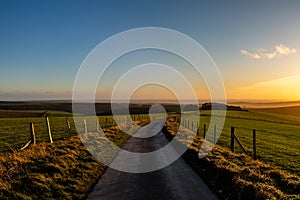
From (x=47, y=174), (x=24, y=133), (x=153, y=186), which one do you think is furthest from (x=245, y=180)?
(x=24, y=133)

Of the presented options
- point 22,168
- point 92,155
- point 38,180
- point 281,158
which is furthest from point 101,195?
point 281,158

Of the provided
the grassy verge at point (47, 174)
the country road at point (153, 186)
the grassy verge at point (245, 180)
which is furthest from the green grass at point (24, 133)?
the grassy verge at point (245, 180)

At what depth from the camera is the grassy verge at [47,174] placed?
864 cm

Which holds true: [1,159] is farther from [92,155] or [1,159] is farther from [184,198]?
[184,198]

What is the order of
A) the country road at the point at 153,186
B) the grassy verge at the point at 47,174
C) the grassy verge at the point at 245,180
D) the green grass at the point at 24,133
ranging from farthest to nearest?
the green grass at the point at 24,133 < the grassy verge at the point at 47,174 < the country road at the point at 153,186 < the grassy verge at the point at 245,180

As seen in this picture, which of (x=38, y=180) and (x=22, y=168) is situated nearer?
(x=38, y=180)

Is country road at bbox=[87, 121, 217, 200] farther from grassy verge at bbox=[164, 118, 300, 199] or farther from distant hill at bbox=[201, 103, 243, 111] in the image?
distant hill at bbox=[201, 103, 243, 111]

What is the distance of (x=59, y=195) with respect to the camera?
343 inches

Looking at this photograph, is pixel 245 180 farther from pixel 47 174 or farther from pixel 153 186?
pixel 47 174

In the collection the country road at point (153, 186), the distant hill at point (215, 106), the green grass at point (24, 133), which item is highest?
the distant hill at point (215, 106)

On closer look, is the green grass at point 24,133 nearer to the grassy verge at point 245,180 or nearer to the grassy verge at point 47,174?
the grassy verge at point 47,174

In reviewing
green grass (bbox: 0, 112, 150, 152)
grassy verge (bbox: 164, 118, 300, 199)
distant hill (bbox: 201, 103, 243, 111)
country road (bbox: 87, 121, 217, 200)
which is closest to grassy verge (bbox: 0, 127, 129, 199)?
country road (bbox: 87, 121, 217, 200)

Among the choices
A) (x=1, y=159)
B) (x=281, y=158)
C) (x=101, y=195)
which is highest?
(x=1, y=159)

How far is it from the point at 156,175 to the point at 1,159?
269 inches
